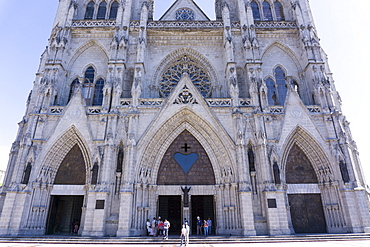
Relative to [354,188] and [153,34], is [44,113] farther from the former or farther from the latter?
[354,188]

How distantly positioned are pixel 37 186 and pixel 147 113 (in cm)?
837

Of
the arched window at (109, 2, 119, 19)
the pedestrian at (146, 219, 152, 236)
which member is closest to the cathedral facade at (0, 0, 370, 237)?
the pedestrian at (146, 219, 152, 236)

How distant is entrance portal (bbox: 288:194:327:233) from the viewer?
569 inches

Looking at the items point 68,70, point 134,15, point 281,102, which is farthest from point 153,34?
point 281,102

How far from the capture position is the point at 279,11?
72.2 ft

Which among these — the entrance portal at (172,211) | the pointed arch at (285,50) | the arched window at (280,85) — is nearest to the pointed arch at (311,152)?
the arched window at (280,85)

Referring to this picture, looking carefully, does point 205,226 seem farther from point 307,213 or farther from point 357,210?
point 357,210

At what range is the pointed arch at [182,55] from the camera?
19109mm

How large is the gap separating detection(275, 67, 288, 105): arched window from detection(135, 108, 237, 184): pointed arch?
6445mm

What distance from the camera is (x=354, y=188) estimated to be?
1400cm

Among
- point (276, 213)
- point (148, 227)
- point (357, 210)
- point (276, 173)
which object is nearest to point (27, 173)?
point (148, 227)

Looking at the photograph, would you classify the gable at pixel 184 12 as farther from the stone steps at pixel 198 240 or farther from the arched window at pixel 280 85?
the stone steps at pixel 198 240

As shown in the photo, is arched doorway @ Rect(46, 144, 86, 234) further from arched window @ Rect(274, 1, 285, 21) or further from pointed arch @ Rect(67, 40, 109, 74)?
arched window @ Rect(274, 1, 285, 21)

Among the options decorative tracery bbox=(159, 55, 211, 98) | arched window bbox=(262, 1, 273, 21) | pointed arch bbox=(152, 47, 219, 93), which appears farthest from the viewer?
arched window bbox=(262, 1, 273, 21)
